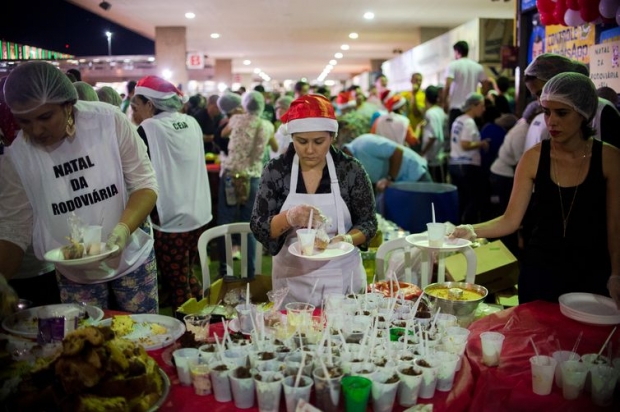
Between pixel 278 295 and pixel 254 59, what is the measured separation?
25627 mm

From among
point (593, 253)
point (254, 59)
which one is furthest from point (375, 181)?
point (254, 59)

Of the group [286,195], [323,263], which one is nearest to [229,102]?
[286,195]

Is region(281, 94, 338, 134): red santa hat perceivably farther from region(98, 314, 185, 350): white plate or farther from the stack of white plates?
the stack of white plates

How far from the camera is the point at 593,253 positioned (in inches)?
110

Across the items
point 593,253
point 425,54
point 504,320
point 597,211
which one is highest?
point 425,54

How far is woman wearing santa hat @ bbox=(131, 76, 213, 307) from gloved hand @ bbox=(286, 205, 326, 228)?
187 centimetres

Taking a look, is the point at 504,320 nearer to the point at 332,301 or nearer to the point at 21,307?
the point at 332,301

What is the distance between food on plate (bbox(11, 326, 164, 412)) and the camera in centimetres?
165

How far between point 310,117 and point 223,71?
25.1 meters

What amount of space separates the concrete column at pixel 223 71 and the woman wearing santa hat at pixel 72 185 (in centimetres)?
2476

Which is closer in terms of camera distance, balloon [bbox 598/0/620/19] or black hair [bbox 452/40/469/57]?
balloon [bbox 598/0/620/19]

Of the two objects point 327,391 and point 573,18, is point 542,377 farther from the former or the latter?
point 573,18

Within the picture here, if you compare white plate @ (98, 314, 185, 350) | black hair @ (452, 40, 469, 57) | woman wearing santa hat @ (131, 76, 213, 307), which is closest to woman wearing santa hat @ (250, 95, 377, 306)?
white plate @ (98, 314, 185, 350)

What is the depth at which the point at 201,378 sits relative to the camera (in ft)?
6.17
